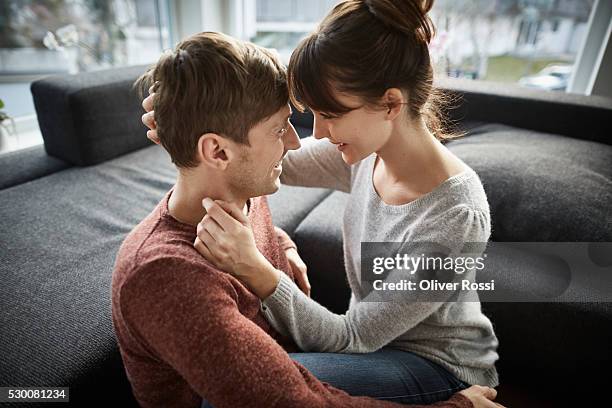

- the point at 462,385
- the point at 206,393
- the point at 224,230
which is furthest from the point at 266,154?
the point at 462,385

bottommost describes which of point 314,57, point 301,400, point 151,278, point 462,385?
point 462,385

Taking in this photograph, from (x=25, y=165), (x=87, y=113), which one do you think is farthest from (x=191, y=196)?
(x=25, y=165)

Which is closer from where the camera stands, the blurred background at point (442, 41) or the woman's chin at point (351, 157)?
the woman's chin at point (351, 157)

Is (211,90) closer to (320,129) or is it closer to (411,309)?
(320,129)

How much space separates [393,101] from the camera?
2.70ft

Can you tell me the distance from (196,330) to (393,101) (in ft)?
1.82

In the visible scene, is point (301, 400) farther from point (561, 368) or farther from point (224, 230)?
point (561, 368)

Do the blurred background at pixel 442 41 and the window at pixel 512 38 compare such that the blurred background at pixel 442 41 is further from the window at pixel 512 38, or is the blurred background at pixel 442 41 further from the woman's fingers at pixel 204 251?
the woman's fingers at pixel 204 251

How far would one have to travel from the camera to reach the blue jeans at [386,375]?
0.85 meters

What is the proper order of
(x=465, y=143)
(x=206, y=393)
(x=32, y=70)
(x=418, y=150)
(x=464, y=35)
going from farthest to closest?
(x=464, y=35) → (x=32, y=70) → (x=465, y=143) → (x=418, y=150) → (x=206, y=393)

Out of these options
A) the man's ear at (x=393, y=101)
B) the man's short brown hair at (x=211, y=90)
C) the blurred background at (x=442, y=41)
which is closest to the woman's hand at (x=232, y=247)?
the man's short brown hair at (x=211, y=90)

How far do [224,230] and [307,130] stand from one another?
60.5 inches

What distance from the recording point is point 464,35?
7.75 feet

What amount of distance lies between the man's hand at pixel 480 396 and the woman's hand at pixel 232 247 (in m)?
0.48
